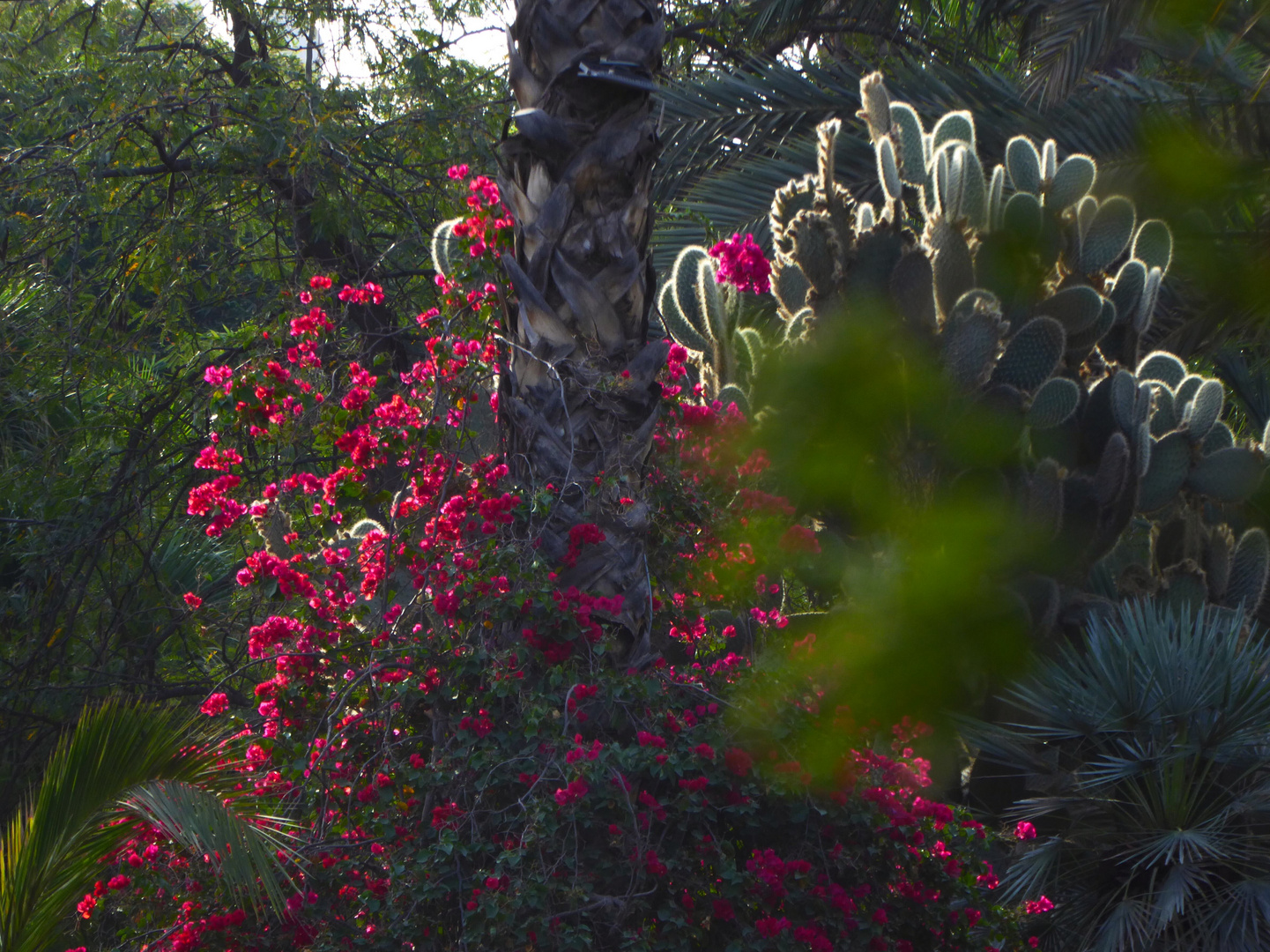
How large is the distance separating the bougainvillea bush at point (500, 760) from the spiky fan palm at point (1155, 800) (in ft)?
1.28

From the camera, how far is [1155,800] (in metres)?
3.55

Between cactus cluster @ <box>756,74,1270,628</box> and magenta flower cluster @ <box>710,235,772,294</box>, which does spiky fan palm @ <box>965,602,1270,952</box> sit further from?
magenta flower cluster @ <box>710,235,772,294</box>

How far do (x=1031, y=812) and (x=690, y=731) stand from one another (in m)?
1.61

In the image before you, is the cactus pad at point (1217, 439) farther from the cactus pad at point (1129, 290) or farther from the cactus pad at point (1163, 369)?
the cactus pad at point (1129, 290)

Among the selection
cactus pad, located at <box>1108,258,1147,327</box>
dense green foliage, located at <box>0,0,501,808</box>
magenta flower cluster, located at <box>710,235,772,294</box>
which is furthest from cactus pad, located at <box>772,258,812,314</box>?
dense green foliage, located at <box>0,0,501,808</box>

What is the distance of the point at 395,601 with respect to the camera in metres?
3.59

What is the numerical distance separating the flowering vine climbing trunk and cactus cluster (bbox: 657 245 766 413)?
2.04m

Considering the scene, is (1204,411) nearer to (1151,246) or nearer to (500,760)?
(1151,246)

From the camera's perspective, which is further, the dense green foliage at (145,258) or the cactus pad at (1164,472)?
the dense green foliage at (145,258)

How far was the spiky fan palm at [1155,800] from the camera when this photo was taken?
130 inches

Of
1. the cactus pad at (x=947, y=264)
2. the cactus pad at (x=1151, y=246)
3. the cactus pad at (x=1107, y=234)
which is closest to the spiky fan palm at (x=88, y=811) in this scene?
the cactus pad at (x=947, y=264)

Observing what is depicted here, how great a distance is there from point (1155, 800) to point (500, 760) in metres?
2.10

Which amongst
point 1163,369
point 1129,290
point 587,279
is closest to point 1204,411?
point 1129,290

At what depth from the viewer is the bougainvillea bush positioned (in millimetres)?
2670
